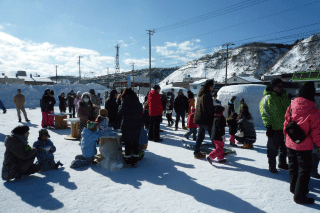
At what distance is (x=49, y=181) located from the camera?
335cm

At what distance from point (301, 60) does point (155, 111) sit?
83.0 metres

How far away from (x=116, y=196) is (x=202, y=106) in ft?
8.40

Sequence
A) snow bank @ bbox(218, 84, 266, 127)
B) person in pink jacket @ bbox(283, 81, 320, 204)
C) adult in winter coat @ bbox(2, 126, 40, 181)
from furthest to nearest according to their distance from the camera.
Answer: snow bank @ bbox(218, 84, 266, 127) → adult in winter coat @ bbox(2, 126, 40, 181) → person in pink jacket @ bbox(283, 81, 320, 204)

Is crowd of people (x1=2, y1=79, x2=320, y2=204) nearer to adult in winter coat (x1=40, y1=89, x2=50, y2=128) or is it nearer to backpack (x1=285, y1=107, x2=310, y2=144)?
backpack (x1=285, y1=107, x2=310, y2=144)

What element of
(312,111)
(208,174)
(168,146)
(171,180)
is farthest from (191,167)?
(312,111)

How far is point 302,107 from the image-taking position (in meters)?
2.49

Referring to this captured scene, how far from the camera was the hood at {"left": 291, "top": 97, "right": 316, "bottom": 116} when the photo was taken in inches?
97.0

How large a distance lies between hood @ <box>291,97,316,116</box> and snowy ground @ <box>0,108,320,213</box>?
4.26 feet

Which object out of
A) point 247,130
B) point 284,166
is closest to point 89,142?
point 284,166

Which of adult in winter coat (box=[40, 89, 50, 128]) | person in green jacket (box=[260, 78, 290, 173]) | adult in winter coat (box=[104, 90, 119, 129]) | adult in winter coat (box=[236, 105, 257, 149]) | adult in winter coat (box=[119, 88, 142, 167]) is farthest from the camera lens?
adult in winter coat (box=[40, 89, 50, 128])

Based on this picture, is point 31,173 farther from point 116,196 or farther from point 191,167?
point 191,167

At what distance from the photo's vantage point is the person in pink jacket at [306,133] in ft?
8.08

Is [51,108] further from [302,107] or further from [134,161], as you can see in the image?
[302,107]

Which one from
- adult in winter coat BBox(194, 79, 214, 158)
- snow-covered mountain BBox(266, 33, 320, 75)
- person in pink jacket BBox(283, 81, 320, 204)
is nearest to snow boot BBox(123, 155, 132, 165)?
adult in winter coat BBox(194, 79, 214, 158)
